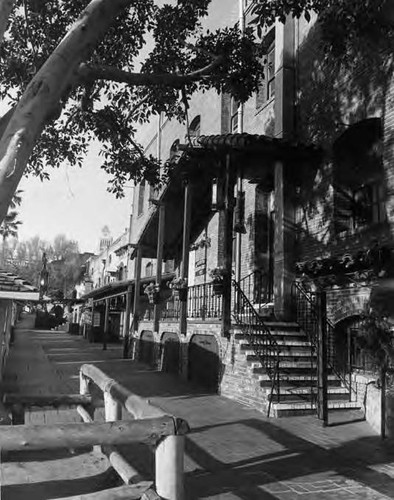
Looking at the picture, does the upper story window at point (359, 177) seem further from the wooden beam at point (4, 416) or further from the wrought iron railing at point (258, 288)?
the wooden beam at point (4, 416)

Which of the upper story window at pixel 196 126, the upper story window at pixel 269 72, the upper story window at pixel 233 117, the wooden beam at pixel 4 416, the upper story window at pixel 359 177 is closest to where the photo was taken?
the wooden beam at pixel 4 416

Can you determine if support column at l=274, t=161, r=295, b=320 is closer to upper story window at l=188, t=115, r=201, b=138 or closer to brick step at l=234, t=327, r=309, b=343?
brick step at l=234, t=327, r=309, b=343

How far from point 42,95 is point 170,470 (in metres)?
3.43

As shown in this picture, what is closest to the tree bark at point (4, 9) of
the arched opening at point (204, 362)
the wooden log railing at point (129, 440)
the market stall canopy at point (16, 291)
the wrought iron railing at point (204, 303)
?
the market stall canopy at point (16, 291)

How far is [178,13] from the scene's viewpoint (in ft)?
34.4

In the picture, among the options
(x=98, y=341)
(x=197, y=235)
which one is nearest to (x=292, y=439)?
(x=197, y=235)

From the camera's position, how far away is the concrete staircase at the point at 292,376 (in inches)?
354

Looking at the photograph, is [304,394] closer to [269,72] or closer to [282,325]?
[282,325]

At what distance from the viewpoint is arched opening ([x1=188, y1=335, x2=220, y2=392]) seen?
461 inches

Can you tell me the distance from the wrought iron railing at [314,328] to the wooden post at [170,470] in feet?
17.2

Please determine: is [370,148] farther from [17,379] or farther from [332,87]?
[17,379]

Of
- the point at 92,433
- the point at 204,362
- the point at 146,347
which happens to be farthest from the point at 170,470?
the point at 146,347

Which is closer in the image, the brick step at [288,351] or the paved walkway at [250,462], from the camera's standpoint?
the paved walkway at [250,462]

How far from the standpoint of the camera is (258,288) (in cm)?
1393
